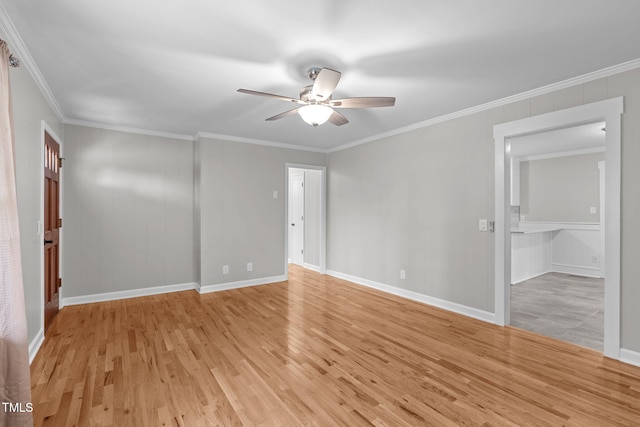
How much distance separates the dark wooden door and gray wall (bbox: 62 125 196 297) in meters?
0.27

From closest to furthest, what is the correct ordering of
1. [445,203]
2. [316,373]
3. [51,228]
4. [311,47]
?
[311,47]
[316,373]
[51,228]
[445,203]

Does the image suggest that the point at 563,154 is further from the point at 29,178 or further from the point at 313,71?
the point at 29,178

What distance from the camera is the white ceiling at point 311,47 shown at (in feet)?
6.09

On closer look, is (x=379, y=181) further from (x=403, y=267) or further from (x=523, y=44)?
(x=523, y=44)

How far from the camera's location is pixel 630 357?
8.31ft

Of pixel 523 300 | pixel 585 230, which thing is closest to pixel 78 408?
pixel 523 300

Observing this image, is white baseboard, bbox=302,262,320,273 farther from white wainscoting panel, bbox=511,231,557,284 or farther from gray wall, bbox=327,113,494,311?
white wainscoting panel, bbox=511,231,557,284

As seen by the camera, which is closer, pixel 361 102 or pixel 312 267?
pixel 361 102

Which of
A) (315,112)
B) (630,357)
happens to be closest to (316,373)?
(315,112)

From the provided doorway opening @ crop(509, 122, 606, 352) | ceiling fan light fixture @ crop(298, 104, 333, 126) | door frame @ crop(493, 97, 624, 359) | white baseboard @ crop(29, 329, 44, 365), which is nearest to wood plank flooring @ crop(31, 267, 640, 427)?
white baseboard @ crop(29, 329, 44, 365)

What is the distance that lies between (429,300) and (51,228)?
4644mm

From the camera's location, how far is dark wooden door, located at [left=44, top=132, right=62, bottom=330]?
3.27 metres

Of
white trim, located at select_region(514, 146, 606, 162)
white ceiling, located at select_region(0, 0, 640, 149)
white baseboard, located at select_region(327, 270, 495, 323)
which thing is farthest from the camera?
white trim, located at select_region(514, 146, 606, 162)

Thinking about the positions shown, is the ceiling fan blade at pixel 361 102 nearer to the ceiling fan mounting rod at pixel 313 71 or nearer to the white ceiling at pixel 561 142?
the ceiling fan mounting rod at pixel 313 71
